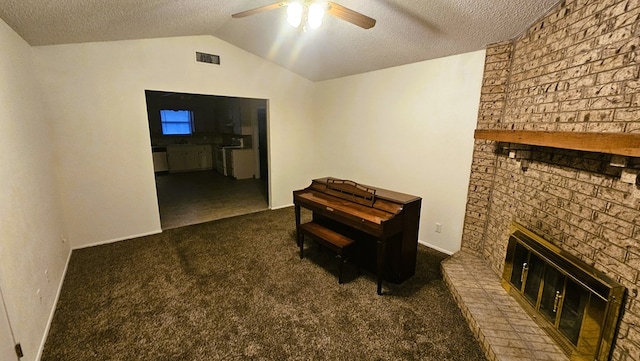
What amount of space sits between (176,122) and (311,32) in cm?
669

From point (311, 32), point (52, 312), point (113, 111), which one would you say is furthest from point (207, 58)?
point (52, 312)

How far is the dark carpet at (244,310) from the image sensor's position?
1.82 meters

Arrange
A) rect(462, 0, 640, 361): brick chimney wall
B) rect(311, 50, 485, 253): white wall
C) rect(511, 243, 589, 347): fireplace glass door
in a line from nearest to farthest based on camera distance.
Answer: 1. rect(462, 0, 640, 361): brick chimney wall
2. rect(511, 243, 589, 347): fireplace glass door
3. rect(311, 50, 485, 253): white wall

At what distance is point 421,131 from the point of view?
10.9 feet

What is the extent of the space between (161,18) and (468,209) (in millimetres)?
3819

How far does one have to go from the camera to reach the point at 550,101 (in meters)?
1.91

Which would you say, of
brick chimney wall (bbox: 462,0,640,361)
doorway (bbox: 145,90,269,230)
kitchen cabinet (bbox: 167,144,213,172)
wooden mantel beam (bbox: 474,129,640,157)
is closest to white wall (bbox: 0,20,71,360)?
doorway (bbox: 145,90,269,230)

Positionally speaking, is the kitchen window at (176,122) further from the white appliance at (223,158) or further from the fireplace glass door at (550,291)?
the fireplace glass door at (550,291)

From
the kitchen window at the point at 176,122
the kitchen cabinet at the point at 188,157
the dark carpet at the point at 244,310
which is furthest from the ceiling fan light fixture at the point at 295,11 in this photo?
the kitchen window at the point at 176,122

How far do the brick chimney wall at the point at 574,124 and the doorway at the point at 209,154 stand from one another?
380 cm

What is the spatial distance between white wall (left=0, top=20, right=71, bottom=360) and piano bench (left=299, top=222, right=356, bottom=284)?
2131mm

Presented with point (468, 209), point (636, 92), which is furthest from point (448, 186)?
point (636, 92)

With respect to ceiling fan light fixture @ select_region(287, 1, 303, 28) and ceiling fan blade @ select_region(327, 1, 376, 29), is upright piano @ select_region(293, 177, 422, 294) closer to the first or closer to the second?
ceiling fan blade @ select_region(327, 1, 376, 29)

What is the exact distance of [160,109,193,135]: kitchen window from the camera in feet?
26.2
